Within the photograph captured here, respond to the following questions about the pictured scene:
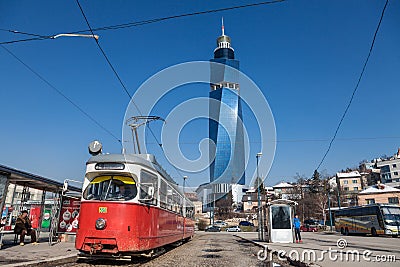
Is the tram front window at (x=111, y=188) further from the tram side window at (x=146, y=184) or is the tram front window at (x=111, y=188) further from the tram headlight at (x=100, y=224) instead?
the tram headlight at (x=100, y=224)

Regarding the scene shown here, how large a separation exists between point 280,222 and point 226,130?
210 ft

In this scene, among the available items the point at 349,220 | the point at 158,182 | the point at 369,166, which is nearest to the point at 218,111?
the point at 349,220

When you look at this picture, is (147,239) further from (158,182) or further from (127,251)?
(158,182)

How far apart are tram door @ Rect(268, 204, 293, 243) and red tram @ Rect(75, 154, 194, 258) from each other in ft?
29.3

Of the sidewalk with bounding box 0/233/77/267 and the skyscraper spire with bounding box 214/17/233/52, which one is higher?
the skyscraper spire with bounding box 214/17/233/52

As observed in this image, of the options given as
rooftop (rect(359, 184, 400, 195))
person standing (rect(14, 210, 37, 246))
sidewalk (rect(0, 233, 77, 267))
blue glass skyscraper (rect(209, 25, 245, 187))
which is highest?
blue glass skyscraper (rect(209, 25, 245, 187))

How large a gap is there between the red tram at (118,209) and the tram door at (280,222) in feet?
29.3

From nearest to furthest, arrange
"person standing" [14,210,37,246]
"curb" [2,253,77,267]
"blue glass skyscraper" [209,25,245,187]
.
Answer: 1. "curb" [2,253,77,267]
2. "person standing" [14,210,37,246]
3. "blue glass skyscraper" [209,25,245,187]

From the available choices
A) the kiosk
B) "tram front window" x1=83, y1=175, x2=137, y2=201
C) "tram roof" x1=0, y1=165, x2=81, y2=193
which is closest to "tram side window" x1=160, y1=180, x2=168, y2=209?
"tram front window" x1=83, y1=175, x2=137, y2=201

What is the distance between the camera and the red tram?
7715 millimetres

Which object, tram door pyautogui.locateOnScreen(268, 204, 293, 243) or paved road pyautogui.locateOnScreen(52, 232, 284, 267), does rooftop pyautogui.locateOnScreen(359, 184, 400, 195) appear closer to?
tram door pyautogui.locateOnScreen(268, 204, 293, 243)

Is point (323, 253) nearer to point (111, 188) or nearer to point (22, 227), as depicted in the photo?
point (111, 188)

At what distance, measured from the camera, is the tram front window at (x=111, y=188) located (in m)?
8.15

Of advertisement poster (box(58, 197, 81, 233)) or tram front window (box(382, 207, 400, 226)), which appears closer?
advertisement poster (box(58, 197, 81, 233))
